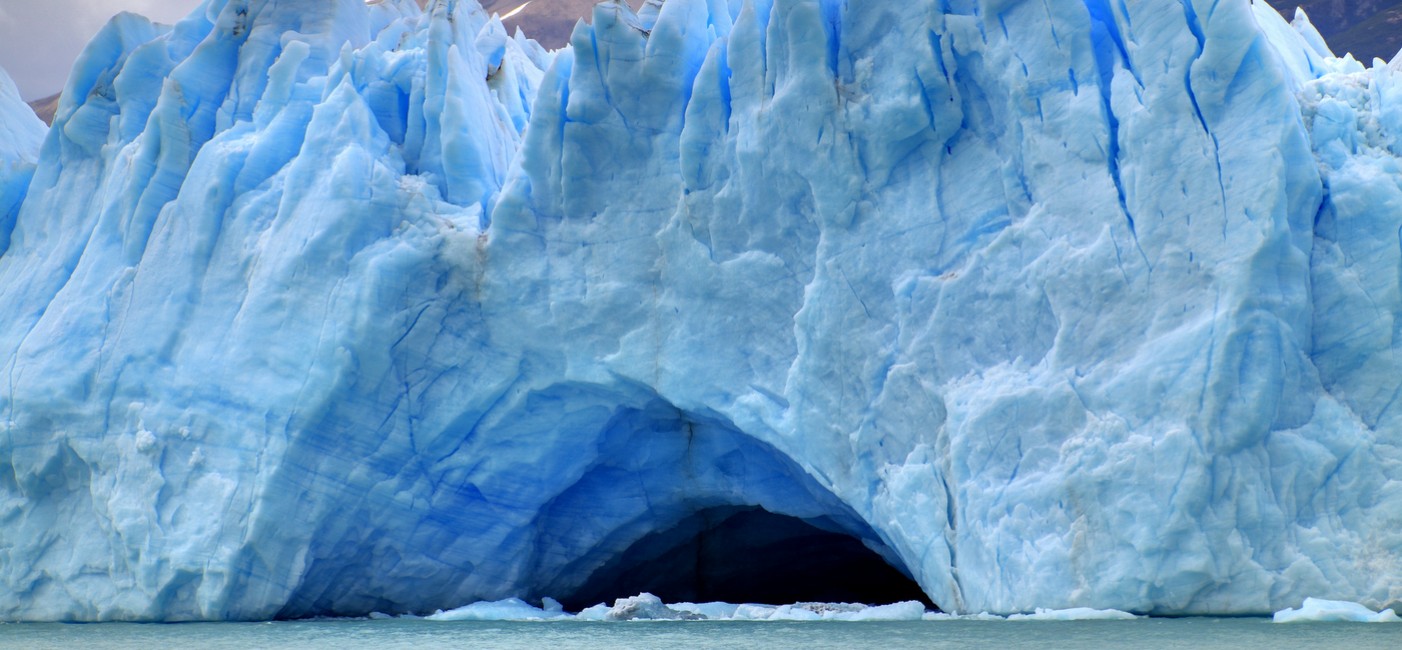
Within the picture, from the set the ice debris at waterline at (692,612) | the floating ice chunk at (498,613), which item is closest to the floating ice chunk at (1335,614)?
the ice debris at waterline at (692,612)

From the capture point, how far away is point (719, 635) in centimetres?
763

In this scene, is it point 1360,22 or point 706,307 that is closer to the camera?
point 706,307

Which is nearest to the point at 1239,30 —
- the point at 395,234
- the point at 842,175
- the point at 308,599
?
the point at 842,175

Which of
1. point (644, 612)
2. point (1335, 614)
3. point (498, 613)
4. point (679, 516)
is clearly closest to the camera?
point (1335, 614)

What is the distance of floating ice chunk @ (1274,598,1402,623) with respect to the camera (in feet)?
22.7

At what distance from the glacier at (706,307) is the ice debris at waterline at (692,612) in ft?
0.83

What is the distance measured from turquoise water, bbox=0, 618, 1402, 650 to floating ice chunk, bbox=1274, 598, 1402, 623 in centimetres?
18

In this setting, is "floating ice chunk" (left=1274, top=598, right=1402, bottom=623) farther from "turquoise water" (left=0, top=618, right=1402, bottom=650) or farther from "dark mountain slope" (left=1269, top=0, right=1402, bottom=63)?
"dark mountain slope" (left=1269, top=0, right=1402, bottom=63)

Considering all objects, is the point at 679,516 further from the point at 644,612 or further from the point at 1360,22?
the point at 1360,22

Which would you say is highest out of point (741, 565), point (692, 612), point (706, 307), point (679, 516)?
point (706, 307)

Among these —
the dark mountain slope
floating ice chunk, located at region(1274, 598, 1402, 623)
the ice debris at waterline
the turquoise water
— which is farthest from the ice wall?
the dark mountain slope

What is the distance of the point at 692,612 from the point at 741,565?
2.51 metres

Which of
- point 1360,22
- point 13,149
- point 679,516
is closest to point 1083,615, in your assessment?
point 679,516

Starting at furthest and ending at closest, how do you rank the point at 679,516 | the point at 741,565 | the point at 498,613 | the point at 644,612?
the point at 741,565 < the point at 679,516 < the point at 498,613 < the point at 644,612
